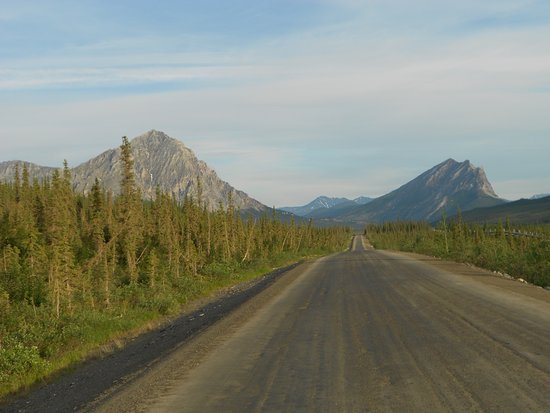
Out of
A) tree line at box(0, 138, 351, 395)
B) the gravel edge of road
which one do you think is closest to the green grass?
tree line at box(0, 138, 351, 395)

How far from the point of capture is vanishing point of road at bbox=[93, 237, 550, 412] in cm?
729

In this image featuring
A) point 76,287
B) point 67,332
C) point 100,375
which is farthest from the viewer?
point 76,287

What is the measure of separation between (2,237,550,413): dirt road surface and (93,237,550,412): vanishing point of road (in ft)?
0.07

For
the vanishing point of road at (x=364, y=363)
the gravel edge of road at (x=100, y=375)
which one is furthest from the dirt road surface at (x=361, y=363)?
the gravel edge of road at (x=100, y=375)

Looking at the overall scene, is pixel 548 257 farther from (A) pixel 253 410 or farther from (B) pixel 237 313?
(A) pixel 253 410

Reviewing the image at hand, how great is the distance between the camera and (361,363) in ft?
31.3

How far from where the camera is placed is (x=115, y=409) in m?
7.70

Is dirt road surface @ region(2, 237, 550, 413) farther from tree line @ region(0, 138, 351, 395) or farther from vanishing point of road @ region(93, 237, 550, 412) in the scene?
tree line @ region(0, 138, 351, 395)

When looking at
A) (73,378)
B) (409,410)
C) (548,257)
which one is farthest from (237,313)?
(548,257)

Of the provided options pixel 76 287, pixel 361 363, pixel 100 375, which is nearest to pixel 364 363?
pixel 361 363

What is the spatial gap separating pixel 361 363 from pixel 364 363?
0.05 m

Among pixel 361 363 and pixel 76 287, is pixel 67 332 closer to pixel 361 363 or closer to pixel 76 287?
pixel 361 363

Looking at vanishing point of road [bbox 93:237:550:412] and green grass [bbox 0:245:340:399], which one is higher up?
vanishing point of road [bbox 93:237:550:412]

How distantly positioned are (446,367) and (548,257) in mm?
22403
